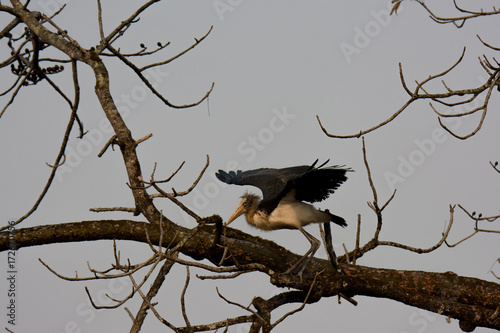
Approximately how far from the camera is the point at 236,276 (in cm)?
449

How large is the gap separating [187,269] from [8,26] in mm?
3093

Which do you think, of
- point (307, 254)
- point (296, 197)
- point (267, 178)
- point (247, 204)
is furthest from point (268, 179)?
point (307, 254)

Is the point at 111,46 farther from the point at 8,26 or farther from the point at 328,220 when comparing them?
the point at 328,220

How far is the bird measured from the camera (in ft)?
18.5

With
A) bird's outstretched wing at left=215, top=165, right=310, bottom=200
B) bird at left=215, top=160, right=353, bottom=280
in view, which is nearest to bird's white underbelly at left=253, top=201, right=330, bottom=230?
bird at left=215, top=160, right=353, bottom=280

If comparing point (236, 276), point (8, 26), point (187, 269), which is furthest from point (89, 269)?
point (8, 26)

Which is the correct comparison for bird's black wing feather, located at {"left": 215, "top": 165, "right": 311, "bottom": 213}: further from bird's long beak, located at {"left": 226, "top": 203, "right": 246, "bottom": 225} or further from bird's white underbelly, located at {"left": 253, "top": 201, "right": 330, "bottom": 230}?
bird's long beak, located at {"left": 226, "top": 203, "right": 246, "bottom": 225}

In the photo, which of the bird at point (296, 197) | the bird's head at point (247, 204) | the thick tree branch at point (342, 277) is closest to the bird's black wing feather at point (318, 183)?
the bird at point (296, 197)

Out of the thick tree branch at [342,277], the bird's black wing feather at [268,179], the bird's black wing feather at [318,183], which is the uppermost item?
the bird's black wing feather at [268,179]

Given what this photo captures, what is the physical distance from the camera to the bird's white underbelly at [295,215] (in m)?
5.90

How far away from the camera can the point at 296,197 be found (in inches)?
Result: 236

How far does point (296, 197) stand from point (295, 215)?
0.56 ft

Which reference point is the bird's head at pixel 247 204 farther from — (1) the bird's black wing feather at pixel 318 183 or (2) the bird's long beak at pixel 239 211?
(1) the bird's black wing feather at pixel 318 183

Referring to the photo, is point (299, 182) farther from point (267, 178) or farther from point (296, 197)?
point (267, 178)
